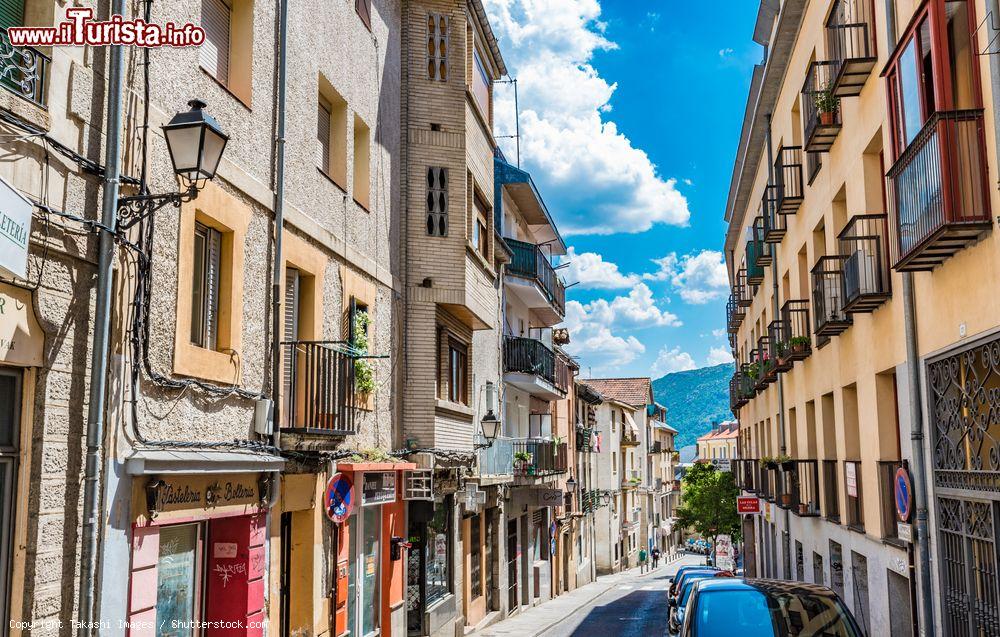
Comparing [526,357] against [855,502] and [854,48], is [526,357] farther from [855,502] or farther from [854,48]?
[854,48]

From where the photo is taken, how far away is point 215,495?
9.27 m

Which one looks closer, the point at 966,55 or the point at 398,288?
the point at 966,55

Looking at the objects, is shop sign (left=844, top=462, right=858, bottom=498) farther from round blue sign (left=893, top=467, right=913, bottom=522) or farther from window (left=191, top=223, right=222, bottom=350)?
window (left=191, top=223, right=222, bottom=350)

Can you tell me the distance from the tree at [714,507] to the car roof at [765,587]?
90.2 feet

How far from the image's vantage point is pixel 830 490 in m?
17.4

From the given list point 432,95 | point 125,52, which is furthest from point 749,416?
point 125,52

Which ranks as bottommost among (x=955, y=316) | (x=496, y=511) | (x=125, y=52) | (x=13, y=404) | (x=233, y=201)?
(x=496, y=511)

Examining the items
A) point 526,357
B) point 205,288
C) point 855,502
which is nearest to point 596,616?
point 526,357

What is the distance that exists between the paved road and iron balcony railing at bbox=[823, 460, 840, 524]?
6.92 meters

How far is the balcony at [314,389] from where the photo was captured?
36.9 ft

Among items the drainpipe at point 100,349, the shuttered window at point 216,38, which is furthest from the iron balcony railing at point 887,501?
the drainpipe at point 100,349

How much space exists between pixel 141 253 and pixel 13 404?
5.99 ft

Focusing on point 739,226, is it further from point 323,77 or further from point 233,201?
point 233,201

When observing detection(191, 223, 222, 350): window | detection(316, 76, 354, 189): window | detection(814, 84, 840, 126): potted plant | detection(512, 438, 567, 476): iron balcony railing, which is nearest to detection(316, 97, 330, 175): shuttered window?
detection(316, 76, 354, 189): window
